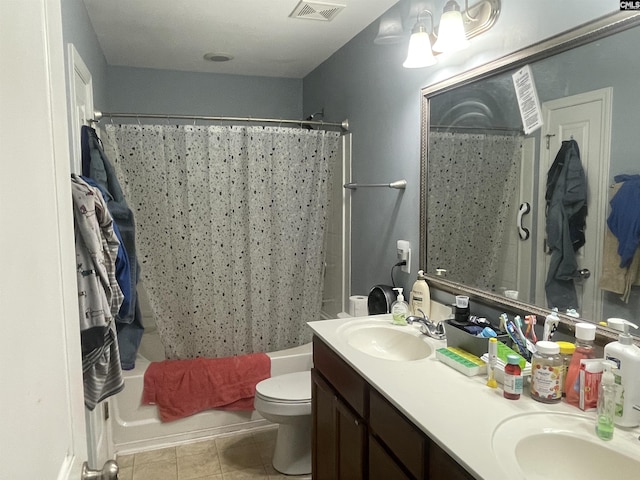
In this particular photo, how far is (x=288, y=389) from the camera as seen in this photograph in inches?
93.3

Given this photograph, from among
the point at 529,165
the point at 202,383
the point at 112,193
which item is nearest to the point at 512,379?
the point at 529,165

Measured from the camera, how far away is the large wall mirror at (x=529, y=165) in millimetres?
1262

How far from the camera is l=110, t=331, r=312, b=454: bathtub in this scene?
2590 mm

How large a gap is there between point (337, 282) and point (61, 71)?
2400 mm

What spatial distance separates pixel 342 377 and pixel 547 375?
0.70m

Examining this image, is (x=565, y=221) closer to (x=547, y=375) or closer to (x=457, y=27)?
(x=547, y=375)

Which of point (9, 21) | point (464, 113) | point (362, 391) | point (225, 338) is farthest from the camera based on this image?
point (225, 338)

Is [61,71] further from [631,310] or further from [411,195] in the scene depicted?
[411,195]

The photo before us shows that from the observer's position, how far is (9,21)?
583 millimetres

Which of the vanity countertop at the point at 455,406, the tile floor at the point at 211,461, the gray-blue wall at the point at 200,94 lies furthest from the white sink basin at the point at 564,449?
the gray-blue wall at the point at 200,94

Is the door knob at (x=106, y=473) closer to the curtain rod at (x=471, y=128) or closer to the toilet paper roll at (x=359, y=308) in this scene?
the curtain rod at (x=471, y=128)

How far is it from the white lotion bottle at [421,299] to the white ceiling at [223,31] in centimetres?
138

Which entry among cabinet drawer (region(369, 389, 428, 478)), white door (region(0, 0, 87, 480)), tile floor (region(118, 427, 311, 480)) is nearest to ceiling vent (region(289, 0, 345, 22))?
white door (region(0, 0, 87, 480))

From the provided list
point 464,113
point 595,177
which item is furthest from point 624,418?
point 464,113
